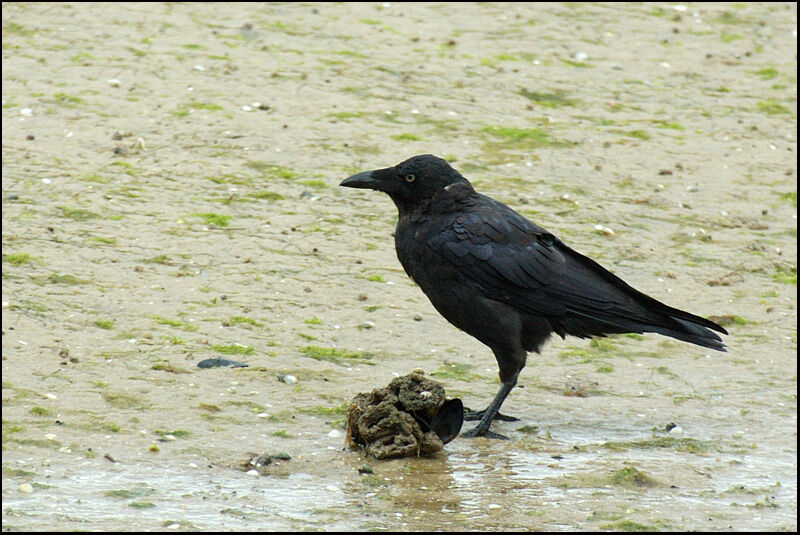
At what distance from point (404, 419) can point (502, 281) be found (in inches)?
41.4

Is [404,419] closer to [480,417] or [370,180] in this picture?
[480,417]

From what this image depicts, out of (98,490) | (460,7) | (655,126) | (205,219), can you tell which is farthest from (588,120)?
(98,490)

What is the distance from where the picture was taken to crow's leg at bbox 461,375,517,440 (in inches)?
246

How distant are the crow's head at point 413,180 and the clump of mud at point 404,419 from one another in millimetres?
1164

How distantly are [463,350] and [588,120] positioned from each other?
4298 millimetres

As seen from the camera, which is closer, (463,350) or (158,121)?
(463,350)

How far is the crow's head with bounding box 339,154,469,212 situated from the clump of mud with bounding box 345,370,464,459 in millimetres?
1164

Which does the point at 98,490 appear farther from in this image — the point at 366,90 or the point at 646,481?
the point at 366,90

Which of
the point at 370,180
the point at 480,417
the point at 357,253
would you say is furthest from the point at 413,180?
the point at 357,253

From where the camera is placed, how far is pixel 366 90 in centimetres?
1095

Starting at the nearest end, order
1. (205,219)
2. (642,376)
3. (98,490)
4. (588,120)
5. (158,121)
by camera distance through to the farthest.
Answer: (98,490), (642,376), (205,219), (158,121), (588,120)

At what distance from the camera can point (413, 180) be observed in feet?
21.9

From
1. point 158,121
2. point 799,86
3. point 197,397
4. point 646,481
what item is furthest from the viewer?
point 799,86

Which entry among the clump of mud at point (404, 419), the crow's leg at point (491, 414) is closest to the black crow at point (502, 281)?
the crow's leg at point (491, 414)
